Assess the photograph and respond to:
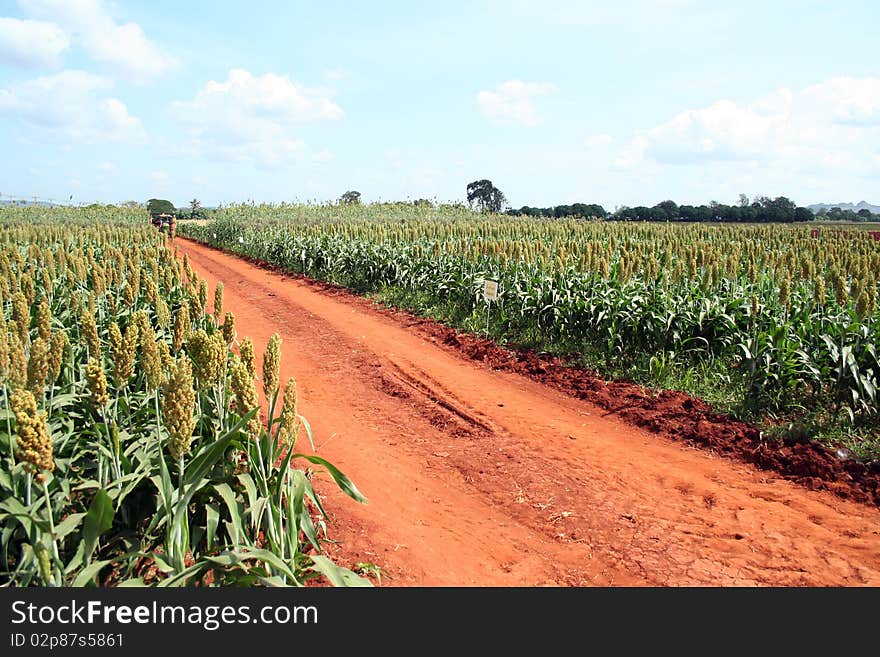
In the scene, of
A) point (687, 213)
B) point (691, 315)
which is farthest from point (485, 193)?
point (691, 315)

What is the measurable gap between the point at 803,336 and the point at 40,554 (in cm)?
742

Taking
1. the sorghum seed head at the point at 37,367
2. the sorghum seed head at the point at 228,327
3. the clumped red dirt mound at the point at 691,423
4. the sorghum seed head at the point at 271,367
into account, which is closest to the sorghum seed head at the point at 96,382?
the sorghum seed head at the point at 37,367

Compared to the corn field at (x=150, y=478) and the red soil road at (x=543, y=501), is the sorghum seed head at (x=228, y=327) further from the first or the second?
the red soil road at (x=543, y=501)

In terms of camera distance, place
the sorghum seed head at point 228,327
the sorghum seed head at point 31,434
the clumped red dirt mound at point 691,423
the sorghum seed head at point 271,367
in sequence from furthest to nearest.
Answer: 1. the clumped red dirt mound at point 691,423
2. the sorghum seed head at point 228,327
3. the sorghum seed head at point 271,367
4. the sorghum seed head at point 31,434

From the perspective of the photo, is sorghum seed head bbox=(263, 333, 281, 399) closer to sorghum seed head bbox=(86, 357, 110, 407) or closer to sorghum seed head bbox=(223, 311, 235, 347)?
sorghum seed head bbox=(86, 357, 110, 407)

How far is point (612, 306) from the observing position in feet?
28.0

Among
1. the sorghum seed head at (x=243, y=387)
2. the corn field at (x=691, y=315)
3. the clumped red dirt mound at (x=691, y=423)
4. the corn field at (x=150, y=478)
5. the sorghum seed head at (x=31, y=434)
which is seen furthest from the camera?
the corn field at (x=691, y=315)

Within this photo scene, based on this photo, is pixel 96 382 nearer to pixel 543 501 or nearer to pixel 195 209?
pixel 543 501

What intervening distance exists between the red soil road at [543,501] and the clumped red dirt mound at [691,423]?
6.4 inches

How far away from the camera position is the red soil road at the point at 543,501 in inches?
157

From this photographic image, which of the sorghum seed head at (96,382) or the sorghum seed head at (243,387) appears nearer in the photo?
the sorghum seed head at (96,382)

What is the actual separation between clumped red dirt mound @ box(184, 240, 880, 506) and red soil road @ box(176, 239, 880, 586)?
0.16 metres

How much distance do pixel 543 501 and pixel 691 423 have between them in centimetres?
254

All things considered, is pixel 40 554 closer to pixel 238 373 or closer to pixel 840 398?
pixel 238 373
